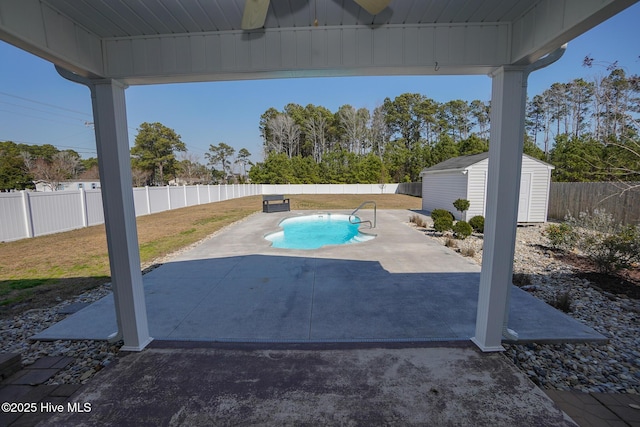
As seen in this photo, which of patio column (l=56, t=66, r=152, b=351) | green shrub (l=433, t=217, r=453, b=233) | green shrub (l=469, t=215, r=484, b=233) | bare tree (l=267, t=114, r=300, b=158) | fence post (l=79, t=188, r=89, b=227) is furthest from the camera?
bare tree (l=267, t=114, r=300, b=158)

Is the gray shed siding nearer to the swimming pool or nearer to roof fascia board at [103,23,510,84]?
the swimming pool

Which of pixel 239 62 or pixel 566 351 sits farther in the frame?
pixel 566 351

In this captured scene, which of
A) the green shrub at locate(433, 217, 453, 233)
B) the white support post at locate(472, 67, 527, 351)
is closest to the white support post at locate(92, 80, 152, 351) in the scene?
the white support post at locate(472, 67, 527, 351)

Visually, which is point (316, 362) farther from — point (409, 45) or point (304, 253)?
point (304, 253)

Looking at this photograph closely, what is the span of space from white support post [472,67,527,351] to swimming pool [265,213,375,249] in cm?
567

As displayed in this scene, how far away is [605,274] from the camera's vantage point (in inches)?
195

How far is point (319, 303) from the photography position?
392 centimetres

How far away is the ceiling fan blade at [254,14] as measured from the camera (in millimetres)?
1949

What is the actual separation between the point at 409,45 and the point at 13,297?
6.51m

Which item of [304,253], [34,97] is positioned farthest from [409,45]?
[34,97]

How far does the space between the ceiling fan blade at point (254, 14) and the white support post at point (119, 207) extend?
1.42m

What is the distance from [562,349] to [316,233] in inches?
353

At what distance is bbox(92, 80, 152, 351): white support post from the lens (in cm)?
255

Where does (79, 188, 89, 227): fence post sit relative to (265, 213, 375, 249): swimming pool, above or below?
above
